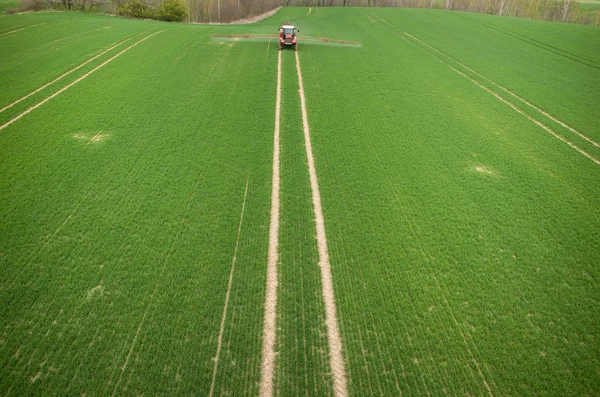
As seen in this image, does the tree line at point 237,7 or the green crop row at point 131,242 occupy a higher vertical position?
the tree line at point 237,7

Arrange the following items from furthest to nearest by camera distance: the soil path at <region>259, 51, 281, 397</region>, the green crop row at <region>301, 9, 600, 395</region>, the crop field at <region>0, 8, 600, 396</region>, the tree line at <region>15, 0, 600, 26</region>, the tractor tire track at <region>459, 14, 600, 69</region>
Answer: the tree line at <region>15, 0, 600, 26</region> < the tractor tire track at <region>459, 14, 600, 69</region> < the green crop row at <region>301, 9, 600, 395</region> < the crop field at <region>0, 8, 600, 396</region> < the soil path at <region>259, 51, 281, 397</region>

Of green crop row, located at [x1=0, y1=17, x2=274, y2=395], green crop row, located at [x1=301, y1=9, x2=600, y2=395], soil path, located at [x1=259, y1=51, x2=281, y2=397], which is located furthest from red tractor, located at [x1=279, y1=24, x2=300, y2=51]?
soil path, located at [x1=259, y1=51, x2=281, y2=397]

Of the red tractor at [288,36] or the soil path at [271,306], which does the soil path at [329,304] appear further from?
the red tractor at [288,36]

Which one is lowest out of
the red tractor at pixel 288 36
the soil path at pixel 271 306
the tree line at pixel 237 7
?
the soil path at pixel 271 306

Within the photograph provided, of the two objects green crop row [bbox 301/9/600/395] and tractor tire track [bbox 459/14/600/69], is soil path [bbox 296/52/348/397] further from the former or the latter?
tractor tire track [bbox 459/14/600/69]

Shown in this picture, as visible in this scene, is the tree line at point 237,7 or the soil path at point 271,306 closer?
the soil path at point 271,306

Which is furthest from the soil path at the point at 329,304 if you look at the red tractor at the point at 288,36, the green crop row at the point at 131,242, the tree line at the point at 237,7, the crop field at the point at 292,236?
the tree line at the point at 237,7

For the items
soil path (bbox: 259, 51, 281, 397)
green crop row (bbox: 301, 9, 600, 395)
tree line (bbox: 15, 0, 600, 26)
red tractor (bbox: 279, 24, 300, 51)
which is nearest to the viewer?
soil path (bbox: 259, 51, 281, 397)
